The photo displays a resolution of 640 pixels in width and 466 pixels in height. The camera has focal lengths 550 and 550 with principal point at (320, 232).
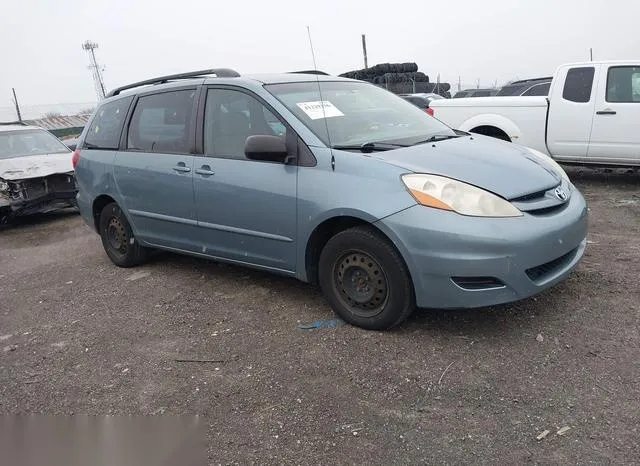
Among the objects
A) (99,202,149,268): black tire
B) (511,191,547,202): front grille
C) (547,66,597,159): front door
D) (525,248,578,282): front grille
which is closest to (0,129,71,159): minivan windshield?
(99,202,149,268): black tire

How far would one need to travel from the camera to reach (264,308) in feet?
13.5

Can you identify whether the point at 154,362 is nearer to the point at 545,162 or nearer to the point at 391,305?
the point at 391,305

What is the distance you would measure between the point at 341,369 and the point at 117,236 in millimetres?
3266

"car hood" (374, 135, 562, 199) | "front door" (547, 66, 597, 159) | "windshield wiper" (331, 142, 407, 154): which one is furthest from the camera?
"front door" (547, 66, 597, 159)

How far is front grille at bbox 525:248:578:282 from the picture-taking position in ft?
10.6

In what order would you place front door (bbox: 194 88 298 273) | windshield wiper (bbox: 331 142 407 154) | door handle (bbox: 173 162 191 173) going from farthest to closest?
door handle (bbox: 173 162 191 173) → front door (bbox: 194 88 298 273) → windshield wiper (bbox: 331 142 407 154)

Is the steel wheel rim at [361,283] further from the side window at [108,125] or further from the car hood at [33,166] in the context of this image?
the car hood at [33,166]

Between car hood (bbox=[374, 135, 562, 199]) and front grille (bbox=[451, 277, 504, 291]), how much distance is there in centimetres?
51

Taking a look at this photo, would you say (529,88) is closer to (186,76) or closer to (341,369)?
(186,76)

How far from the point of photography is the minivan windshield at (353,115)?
12.6 feet

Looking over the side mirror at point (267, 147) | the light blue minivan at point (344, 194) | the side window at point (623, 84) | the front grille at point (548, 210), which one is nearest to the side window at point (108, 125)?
the light blue minivan at point (344, 194)

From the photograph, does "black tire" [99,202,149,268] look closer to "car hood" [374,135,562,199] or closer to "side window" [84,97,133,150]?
"side window" [84,97,133,150]

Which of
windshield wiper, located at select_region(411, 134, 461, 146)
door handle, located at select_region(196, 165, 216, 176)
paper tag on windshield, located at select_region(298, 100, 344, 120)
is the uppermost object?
paper tag on windshield, located at select_region(298, 100, 344, 120)

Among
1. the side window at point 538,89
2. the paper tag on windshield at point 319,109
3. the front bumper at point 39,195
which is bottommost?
the front bumper at point 39,195
